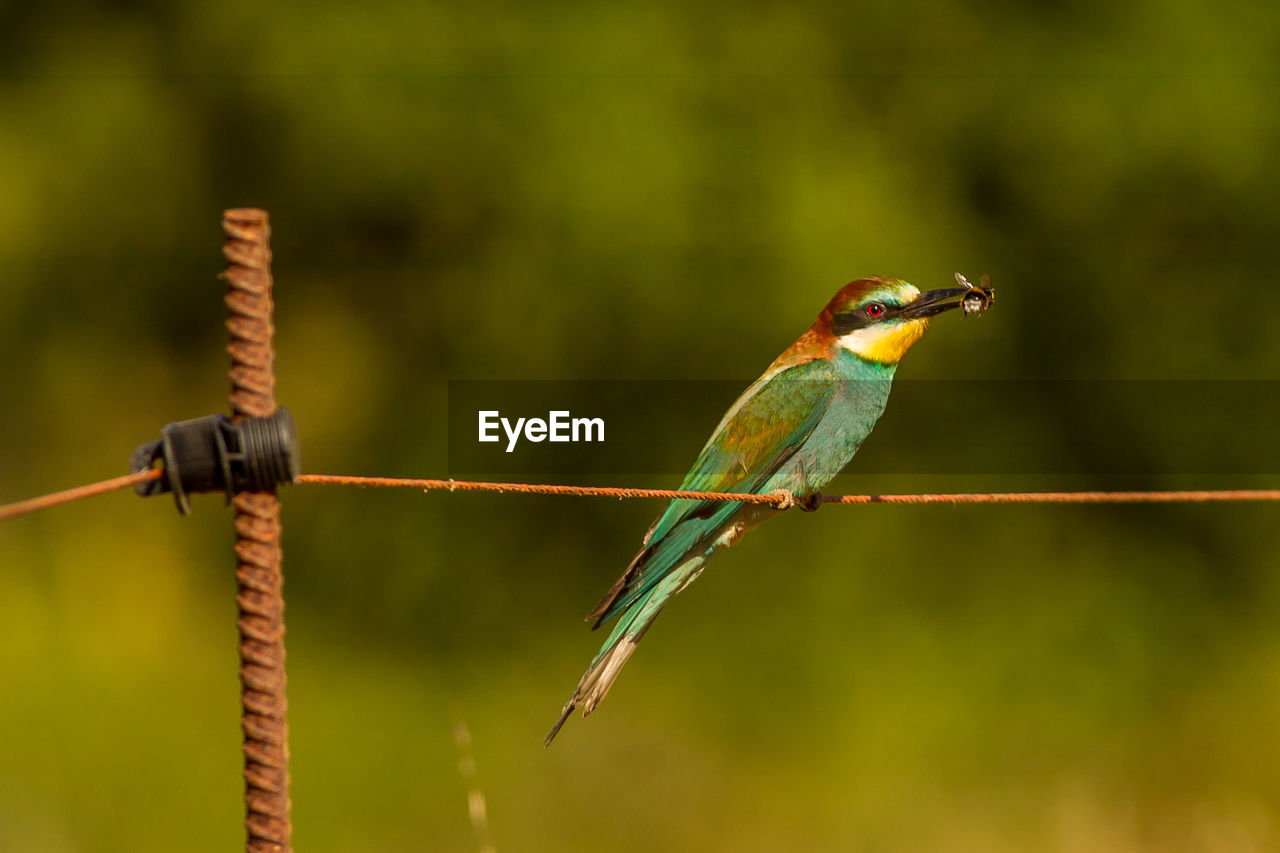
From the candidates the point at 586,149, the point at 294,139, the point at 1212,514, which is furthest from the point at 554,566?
the point at 1212,514

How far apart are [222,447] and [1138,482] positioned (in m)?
4.97

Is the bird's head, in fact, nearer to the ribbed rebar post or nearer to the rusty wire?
the rusty wire

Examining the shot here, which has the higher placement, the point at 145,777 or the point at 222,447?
the point at 222,447

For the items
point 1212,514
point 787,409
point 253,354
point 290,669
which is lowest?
point 290,669

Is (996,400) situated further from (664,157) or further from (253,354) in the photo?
(253,354)

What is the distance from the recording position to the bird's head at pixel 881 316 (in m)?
3.40

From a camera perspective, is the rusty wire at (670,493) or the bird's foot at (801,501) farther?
the bird's foot at (801,501)

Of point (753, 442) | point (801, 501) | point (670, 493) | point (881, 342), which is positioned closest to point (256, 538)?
point (670, 493)

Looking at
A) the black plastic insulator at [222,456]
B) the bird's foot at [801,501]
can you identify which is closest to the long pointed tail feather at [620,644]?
the bird's foot at [801,501]

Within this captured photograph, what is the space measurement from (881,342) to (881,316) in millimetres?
64

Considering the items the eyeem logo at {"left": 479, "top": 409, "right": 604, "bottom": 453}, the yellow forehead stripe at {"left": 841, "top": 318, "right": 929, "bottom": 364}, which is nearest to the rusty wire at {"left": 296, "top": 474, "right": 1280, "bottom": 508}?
the yellow forehead stripe at {"left": 841, "top": 318, "right": 929, "bottom": 364}

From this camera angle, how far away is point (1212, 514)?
19.5 feet

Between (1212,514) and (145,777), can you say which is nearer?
(145,777)
